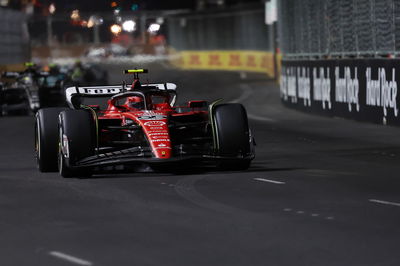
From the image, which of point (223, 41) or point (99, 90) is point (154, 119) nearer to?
point (99, 90)

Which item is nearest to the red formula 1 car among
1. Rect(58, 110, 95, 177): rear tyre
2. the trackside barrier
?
Rect(58, 110, 95, 177): rear tyre

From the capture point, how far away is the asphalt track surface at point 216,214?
29.5 feet

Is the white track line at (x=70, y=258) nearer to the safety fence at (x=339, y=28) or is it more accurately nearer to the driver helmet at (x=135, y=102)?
the driver helmet at (x=135, y=102)

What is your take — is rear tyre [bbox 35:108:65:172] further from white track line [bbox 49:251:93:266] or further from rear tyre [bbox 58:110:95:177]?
white track line [bbox 49:251:93:266]

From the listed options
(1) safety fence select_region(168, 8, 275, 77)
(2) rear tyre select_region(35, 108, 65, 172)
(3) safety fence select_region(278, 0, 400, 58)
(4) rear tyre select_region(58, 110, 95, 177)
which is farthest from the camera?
(1) safety fence select_region(168, 8, 275, 77)

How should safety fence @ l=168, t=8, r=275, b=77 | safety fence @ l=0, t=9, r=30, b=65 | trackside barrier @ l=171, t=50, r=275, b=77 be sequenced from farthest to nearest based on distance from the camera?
Answer: safety fence @ l=168, t=8, r=275, b=77, trackside barrier @ l=171, t=50, r=275, b=77, safety fence @ l=0, t=9, r=30, b=65

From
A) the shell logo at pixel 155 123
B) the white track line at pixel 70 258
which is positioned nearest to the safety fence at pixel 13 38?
the shell logo at pixel 155 123

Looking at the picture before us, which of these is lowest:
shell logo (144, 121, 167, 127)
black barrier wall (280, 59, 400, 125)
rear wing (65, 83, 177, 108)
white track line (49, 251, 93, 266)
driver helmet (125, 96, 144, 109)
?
black barrier wall (280, 59, 400, 125)

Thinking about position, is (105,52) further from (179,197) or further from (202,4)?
(179,197)

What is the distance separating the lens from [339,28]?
3012cm

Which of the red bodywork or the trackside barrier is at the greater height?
the red bodywork

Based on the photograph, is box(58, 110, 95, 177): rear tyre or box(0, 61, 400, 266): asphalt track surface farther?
box(58, 110, 95, 177): rear tyre

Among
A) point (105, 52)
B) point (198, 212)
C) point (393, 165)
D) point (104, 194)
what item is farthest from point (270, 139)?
point (105, 52)

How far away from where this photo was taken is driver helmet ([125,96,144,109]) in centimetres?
1647
